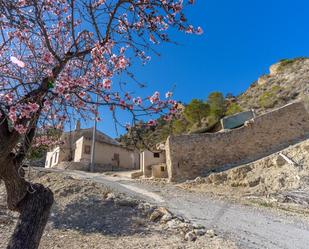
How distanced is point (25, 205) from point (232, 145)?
1192cm

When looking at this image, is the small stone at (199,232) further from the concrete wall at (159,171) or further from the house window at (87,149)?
the house window at (87,149)

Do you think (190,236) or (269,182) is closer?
(190,236)

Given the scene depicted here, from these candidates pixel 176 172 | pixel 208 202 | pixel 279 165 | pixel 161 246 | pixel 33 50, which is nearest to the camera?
pixel 33 50

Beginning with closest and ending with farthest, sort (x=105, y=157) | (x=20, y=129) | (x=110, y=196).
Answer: (x=20, y=129) → (x=110, y=196) → (x=105, y=157)

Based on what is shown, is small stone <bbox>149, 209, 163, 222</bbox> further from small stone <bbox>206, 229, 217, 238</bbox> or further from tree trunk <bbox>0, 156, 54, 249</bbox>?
tree trunk <bbox>0, 156, 54, 249</bbox>

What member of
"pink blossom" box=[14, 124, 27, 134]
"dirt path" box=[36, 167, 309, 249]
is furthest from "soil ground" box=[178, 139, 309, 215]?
"pink blossom" box=[14, 124, 27, 134]

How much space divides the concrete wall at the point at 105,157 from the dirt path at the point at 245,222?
1443 cm

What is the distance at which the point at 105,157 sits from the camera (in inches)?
918

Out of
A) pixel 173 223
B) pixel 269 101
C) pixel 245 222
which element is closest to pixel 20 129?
pixel 173 223

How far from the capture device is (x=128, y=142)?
10.7ft

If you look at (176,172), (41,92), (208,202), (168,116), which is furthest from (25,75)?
(176,172)

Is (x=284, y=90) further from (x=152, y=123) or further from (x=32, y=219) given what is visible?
(x=32, y=219)

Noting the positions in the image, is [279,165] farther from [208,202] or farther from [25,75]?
[25,75]

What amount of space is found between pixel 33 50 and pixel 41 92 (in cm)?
87
